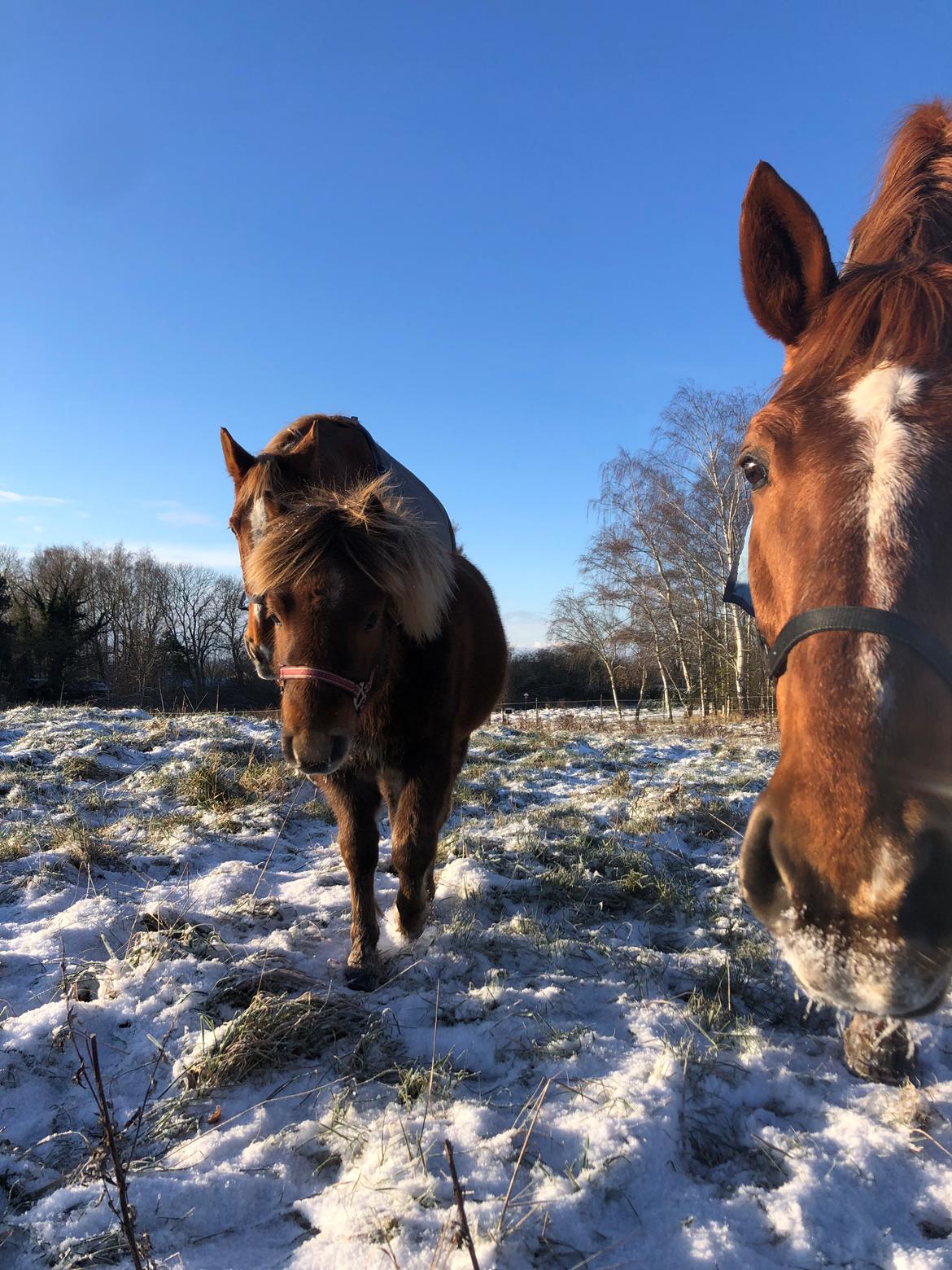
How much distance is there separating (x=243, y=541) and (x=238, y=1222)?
268 centimetres

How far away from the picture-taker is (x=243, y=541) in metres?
3.29

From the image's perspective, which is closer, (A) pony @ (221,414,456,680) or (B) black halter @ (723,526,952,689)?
(B) black halter @ (723,526,952,689)

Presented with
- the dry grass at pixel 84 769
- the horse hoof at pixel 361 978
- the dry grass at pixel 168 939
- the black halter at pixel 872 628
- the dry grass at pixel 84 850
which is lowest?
the horse hoof at pixel 361 978

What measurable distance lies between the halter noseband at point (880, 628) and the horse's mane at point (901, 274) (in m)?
0.65

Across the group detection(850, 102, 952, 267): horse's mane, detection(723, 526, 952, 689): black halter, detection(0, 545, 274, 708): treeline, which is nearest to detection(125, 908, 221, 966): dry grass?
detection(723, 526, 952, 689): black halter

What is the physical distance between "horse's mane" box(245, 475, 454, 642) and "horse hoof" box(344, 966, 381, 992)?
1451 mm

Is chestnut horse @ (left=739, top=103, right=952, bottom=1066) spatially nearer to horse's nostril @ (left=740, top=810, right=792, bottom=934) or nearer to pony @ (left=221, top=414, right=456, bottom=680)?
horse's nostril @ (left=740, top=810, right=792, bottom=934)

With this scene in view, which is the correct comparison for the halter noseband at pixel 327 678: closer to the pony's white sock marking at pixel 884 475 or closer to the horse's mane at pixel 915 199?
the pony's white sock marking at pixel 884 475

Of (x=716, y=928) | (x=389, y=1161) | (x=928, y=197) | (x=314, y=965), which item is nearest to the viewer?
(x=389, y=1161)

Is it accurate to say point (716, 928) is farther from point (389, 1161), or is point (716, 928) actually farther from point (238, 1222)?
point (238, 1222)

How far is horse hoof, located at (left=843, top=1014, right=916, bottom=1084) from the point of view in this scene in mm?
1975

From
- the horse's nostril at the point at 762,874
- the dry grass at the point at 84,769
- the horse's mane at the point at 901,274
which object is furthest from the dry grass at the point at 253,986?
the dry grass at the point at 84,769

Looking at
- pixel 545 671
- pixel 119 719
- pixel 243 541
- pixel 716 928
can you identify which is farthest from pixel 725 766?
pixel 545 671

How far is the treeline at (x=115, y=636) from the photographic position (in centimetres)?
2748
